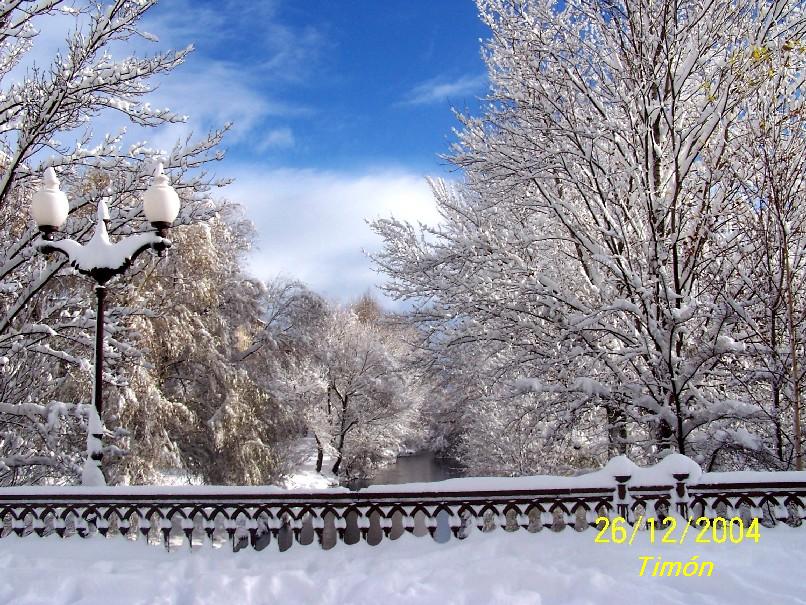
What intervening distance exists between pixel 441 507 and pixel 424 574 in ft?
2.33

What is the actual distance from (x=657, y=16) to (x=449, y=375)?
8352 mm

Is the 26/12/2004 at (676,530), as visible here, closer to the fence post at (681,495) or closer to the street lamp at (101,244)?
the fence post at (681,495)

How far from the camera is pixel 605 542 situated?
18.6ft

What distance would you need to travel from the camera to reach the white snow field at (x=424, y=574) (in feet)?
16.2

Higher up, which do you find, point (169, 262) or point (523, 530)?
point (169, 262)

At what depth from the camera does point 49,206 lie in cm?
743

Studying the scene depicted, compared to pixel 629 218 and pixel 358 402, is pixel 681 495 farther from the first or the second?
pixel 358 402

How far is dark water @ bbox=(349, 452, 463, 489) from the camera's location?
3124cm

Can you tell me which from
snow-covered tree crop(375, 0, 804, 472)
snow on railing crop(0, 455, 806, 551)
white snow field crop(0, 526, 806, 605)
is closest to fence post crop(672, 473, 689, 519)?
snow on railing crop(0, 455, 806, 551)

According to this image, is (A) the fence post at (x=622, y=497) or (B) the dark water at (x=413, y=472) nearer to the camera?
(A) the fence post at (x=622, y=497)

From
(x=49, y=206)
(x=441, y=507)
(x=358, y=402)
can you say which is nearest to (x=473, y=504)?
(x=441, y=507)

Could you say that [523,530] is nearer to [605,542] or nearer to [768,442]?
[605,542]

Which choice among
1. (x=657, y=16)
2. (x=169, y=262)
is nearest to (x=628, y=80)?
(x=657, y=16)

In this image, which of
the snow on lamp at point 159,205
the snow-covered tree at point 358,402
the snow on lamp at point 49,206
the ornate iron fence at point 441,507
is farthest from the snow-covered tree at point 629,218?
the snow-covered tree at point 358,402
